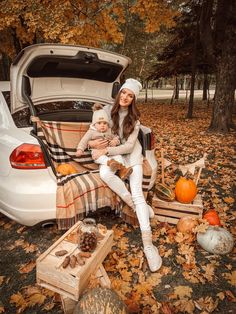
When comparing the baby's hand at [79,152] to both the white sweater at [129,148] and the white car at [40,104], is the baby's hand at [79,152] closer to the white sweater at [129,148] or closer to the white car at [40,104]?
the white sweater at [129,148]

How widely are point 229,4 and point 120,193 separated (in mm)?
8981

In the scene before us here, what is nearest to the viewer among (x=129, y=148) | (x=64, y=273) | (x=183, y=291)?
(x=64, y=273)

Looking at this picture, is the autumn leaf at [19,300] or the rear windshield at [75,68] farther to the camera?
the rear windshield at [75,68]

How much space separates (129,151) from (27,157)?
126cm

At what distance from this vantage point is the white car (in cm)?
290

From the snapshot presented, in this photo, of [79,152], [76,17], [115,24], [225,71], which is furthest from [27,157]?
[225,71]

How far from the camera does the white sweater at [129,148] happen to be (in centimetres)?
344

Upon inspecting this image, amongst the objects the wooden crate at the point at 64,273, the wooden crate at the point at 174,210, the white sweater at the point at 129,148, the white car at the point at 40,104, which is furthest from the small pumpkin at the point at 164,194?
the wooden crate at the point at 64,273

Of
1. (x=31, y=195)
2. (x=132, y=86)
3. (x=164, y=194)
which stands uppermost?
(x=132, y=86)

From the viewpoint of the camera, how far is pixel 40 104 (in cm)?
385

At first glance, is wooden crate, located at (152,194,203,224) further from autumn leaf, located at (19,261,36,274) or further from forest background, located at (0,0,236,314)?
autumn leaf, located at (19,261,36,274)

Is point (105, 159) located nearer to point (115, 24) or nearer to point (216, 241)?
point (216, 241)

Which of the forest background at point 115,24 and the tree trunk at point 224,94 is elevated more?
the forest background at point 115,24

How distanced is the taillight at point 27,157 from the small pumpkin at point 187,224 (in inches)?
74.2
